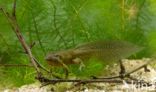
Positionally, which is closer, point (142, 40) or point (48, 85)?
point (48, 85)

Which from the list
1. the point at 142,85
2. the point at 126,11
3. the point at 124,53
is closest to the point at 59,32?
the point at 126,11

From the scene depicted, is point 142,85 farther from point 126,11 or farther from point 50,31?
point 50,31

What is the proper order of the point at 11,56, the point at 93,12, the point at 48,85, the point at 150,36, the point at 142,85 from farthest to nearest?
the point at 11,56 → the point at 93,12 → the point at 150,36 → the point at 48,85 → the point at 142,85

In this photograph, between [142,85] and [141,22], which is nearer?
[142,85]

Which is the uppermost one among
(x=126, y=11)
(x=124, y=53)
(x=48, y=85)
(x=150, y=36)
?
(x=126, y=11)

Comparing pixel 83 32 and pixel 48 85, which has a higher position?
pixel 83 32

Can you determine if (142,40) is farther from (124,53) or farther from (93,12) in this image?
(124,53)

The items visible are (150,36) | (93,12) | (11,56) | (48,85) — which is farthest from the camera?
(11,56)

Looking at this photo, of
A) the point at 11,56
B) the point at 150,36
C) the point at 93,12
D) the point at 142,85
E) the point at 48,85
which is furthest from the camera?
the point at 11,56

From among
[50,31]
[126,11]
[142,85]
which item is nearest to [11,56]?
[50,31]
